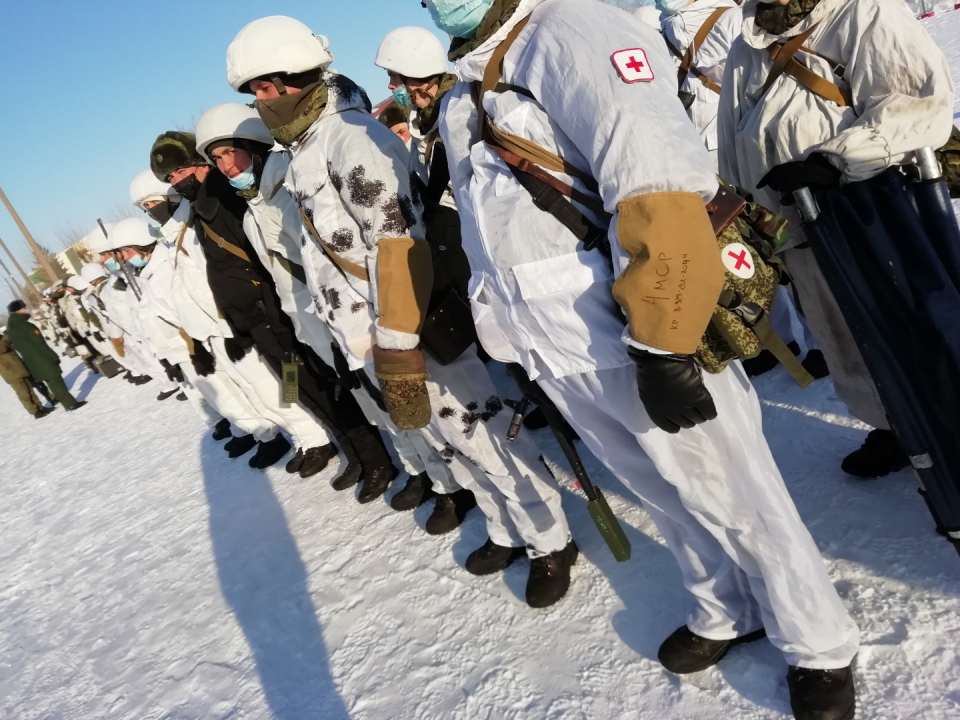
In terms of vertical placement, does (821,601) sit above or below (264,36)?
below

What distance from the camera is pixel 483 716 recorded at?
1913 mm

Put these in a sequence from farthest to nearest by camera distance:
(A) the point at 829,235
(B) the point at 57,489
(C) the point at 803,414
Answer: (B) the point at 57,489 < (C) the point at 803,414 < (A) the point at 829,235

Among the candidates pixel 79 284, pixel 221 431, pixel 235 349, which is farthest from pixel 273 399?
pixel 79 284

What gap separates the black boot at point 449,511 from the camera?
3.00m

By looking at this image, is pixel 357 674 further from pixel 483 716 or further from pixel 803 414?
pixel 803 414

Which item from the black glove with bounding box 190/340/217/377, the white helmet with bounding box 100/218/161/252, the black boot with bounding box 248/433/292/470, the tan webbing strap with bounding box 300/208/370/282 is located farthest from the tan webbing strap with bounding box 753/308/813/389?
the white helmet with bounding box 100/218/161/252

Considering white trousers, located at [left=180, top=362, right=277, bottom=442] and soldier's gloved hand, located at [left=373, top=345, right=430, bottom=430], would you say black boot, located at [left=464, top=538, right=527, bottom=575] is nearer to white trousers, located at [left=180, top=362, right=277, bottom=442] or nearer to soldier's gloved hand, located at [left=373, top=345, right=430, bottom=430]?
soldier's gloved hand, located at [left=373, top=345, right=430, bottom=430]

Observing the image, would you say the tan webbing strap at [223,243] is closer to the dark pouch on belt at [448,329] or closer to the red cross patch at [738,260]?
the dark pouch on belt at [448,329]

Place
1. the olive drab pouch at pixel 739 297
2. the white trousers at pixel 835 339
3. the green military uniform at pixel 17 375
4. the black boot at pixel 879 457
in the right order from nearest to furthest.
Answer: the olive drab pouch at pixel 739 297 → the white trousers at pixel 835 339 → the black boot at pixel 879 457 → the green military uniform at pixel 17 375

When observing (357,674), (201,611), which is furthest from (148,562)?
(357,674)

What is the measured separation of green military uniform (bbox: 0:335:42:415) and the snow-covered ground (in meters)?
7.27

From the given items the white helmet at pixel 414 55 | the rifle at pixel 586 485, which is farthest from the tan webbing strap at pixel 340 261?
the white helmet at pixel 414 55

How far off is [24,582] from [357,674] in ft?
11.6

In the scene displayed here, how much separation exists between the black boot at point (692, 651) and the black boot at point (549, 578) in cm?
53
